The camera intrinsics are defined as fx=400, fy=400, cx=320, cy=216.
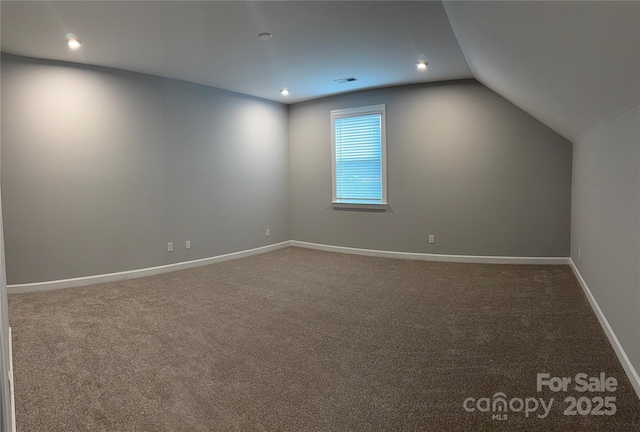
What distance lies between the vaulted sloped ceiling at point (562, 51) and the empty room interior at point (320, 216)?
24 mm

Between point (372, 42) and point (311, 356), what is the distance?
294cm

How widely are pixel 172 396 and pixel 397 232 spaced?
4.35 metres

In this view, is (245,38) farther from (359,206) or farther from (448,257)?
(448,257)

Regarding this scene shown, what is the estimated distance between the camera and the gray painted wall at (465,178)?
5.11 m

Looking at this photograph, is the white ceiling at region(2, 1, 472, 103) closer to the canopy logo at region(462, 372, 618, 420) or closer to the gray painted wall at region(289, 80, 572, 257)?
the gray painted wall at region(289, 80, 572, 257)

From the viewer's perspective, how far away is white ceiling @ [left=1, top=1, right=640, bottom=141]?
195 cm

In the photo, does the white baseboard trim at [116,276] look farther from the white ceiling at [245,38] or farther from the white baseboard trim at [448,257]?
the white ceiling at [245,38]

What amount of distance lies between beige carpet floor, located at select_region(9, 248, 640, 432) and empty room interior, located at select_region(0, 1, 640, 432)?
2 centimetres

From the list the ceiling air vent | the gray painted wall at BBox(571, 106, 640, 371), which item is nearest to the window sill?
the ceiling air vent

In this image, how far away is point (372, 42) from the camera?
12.7ft

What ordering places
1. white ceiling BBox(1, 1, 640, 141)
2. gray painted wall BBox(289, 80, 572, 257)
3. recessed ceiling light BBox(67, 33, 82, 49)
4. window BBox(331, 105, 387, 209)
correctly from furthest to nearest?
window BBox(331, 105, 387, 209)
gray painted wall BBox(289, 80, 572, 257)
recessed ceiling light BBox(67, 33, 82, 49)
white ceiling BBox(1, 1, 640, 141)

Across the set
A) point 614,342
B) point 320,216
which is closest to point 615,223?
point 614,342

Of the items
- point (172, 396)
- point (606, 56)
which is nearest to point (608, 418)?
point (606, 56)

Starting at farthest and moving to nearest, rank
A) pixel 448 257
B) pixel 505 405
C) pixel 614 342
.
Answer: pixel 448 257 → pixel 614 342 → pixel 505 405
